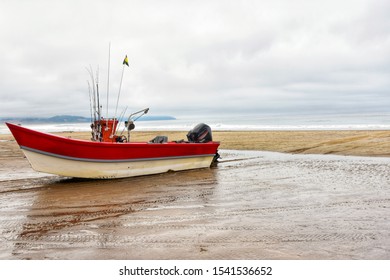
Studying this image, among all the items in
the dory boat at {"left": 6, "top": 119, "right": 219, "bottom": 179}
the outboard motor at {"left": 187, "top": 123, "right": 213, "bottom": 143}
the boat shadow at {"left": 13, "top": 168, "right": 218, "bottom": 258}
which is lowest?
the boat shadow at {"left": 13, "top": 168, "right": 218, "bottom": 258}

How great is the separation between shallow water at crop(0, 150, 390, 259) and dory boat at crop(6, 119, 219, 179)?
0.38 m

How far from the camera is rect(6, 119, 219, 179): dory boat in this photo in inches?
318

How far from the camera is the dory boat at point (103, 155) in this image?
8078mm

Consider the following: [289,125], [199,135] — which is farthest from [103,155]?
[289,125]

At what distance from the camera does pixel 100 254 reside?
3842 millimetres

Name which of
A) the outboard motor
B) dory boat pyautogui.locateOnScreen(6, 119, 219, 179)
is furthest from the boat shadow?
the outboard motor

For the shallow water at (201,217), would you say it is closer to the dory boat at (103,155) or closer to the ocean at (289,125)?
the dory boat at (103,155)

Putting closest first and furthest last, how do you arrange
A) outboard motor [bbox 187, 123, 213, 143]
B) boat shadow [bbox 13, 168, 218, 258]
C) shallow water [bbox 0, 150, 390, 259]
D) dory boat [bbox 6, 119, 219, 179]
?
1. shallow water [bbox 0, 150, 390, 259]
2. boat shadow [bbox 13, 168, 218, 258]
3. dory boat [bbox 6, 119, 219, 179]
4. outboard motor [bbox 187, 123, 213, 143]

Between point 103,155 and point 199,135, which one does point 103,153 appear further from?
point 199,135

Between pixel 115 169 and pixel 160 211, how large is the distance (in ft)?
12.0

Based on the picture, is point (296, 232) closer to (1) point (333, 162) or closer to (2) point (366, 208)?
(2) point (366, 208)

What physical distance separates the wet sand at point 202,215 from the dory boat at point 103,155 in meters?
0.38

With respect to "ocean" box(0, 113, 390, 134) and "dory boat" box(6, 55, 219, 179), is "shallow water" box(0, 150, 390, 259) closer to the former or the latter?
"dory boat" box(6, 55, 219, 179)

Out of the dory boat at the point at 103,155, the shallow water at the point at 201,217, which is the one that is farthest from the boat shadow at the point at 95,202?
the dory boat at the point at 103,155
